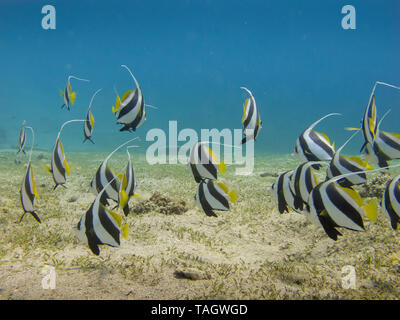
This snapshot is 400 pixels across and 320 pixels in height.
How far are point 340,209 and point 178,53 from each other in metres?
193

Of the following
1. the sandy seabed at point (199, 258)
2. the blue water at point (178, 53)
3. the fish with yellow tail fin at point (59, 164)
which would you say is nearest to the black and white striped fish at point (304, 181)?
the sandy seabed at point (199, 258)

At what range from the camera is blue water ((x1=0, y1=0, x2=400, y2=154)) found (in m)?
82.2

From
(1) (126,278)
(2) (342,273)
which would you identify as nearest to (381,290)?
(2) (342,273)

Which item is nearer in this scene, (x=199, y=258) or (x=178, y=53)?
(x=199, y=258)

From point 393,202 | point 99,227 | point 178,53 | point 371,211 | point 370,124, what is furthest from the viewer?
point 178,53

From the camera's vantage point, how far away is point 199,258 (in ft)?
13.6

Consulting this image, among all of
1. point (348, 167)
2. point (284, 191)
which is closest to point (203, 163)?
point (284, 191)

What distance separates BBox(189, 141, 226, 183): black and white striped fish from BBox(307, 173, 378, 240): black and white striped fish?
109 cm

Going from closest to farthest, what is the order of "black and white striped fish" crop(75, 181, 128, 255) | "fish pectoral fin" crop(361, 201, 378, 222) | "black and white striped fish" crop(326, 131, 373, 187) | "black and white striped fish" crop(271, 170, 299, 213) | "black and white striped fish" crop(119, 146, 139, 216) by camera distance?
"fish pectoral fin" crop(361, 201, 378, 222) → "black and white striped fish" crop(75, 181, 128, 255) → "black and white striped fish" crop(119, 146, 139, 216) → "black and white striped fish" crop(326, 131, 373, 187) → "black and white striped fish" crop(271, 170, 299, 213)

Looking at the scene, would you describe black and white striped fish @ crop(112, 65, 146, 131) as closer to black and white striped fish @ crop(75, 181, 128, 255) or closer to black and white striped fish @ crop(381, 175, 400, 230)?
black and white striped fish @ crop(75, 181, 128, 255)

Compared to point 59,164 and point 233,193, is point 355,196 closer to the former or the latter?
point 233,193

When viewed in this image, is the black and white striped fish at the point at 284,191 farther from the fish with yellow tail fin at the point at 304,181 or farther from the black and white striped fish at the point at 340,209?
the black and white striped fish at the point at 340,209

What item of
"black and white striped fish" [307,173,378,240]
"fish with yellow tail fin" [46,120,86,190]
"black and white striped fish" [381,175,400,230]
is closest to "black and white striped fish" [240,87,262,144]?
"black and white striped fish" [307,173,378,240]

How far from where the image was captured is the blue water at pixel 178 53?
270ft
